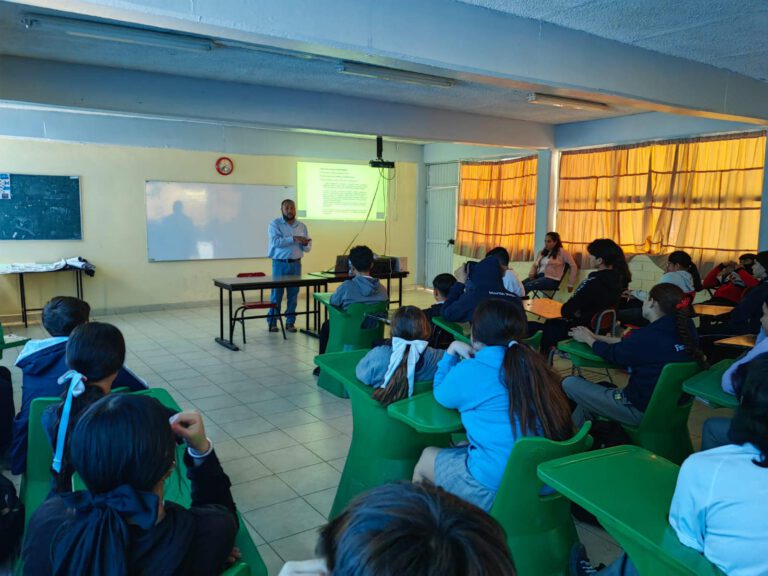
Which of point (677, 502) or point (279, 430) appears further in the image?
point (279, 430)

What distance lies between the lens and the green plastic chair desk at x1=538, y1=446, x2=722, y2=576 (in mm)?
1362

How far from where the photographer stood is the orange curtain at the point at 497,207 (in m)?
8.45

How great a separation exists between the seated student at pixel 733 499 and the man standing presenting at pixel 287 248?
5.68m

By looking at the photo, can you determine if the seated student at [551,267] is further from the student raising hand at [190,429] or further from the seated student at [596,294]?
the student raising hand at [190,429]

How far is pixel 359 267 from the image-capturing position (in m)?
4.74

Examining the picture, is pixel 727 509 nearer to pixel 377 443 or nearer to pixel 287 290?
pixel 377 443

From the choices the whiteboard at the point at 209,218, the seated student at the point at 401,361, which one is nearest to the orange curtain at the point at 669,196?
the whiteboard at the point at 209,218

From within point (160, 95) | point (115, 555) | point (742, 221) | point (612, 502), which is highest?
point (160, 95)

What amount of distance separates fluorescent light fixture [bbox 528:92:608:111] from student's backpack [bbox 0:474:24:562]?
4842mm

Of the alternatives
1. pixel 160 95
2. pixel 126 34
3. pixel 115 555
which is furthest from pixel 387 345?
pixel 160 95

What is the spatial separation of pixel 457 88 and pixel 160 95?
274 centimetres

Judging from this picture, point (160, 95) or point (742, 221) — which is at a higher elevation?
point (160, 95)

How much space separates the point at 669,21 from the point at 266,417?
11.9ft

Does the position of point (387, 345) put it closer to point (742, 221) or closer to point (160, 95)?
point (160, 95)
